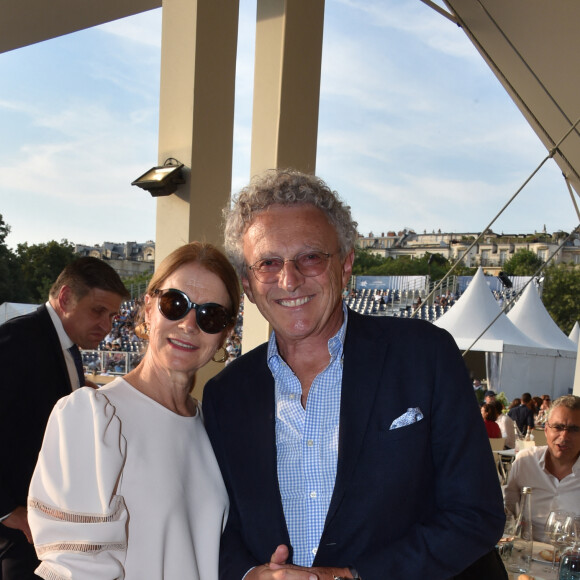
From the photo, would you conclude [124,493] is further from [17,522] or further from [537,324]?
[537,324]

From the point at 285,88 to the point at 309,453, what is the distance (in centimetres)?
371

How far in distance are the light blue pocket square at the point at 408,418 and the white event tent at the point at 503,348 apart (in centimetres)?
864

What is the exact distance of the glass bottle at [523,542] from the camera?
2.32m

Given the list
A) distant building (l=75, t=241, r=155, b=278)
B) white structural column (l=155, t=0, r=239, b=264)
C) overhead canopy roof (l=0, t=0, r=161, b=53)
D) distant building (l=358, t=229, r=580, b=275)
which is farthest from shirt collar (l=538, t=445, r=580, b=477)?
distant building (l=358, t=229, r=580, b=275)

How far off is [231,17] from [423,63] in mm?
41860

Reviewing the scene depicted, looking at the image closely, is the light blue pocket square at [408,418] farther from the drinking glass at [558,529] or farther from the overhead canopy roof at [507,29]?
the overhead canopy roof at [507,29]

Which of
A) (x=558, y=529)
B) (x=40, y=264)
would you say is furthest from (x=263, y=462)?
(x=40, y=264)

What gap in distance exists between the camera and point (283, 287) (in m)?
1.52

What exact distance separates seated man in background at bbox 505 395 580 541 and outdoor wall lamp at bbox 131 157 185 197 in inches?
105

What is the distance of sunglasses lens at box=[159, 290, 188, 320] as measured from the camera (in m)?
1.53

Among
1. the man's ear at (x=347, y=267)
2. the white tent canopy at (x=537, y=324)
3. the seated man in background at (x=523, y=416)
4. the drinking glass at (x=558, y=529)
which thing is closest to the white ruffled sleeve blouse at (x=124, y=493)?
the man's ear at (x=347, y=267)

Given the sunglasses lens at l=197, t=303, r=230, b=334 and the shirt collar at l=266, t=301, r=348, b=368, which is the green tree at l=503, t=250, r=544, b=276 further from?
the sunglasses lens at l=197, t=303, r=230, b=334

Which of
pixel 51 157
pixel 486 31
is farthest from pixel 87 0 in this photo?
pixel 51 157

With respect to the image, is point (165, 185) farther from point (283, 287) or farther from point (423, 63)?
point (423, 63)
